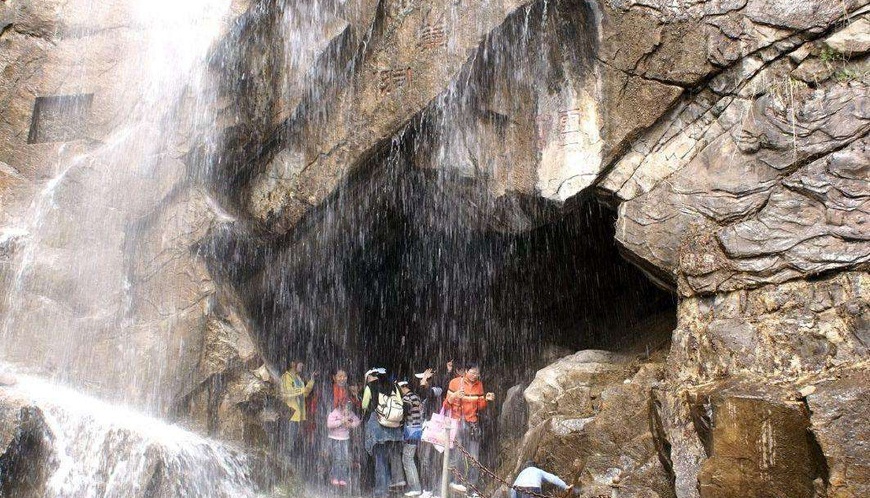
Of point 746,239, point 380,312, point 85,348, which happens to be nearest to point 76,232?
point 85,348

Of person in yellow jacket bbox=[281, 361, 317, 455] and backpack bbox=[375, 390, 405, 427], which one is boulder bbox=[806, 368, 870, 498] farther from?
person in yellow jacket bbox=[281, 361, 317, 455]

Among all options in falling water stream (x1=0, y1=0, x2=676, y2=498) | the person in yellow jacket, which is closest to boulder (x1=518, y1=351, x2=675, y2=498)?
falling water stream (x1=0, y1=0, x2=676, y2=498)

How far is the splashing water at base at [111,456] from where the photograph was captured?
24.2 ft

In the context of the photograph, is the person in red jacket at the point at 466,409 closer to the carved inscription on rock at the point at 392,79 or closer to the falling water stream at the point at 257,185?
the falling water stream at the point at 257,185

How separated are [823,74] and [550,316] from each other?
6.27 m

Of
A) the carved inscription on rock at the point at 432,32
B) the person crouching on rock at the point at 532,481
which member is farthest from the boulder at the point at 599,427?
the carved inscription on rock at the point at 432,32

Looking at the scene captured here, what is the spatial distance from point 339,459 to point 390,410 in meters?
1.05

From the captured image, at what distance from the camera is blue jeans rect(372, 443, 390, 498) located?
8898 mm

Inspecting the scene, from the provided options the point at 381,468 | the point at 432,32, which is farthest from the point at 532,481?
the point at 432,32

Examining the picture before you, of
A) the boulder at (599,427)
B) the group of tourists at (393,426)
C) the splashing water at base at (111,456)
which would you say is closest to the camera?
the boulder at (599,427)

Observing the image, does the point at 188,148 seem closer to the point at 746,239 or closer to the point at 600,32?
the point at 600,32

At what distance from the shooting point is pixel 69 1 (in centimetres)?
991

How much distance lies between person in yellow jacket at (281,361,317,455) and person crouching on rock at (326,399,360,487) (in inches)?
21.6

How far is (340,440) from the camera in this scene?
29.3 feet
